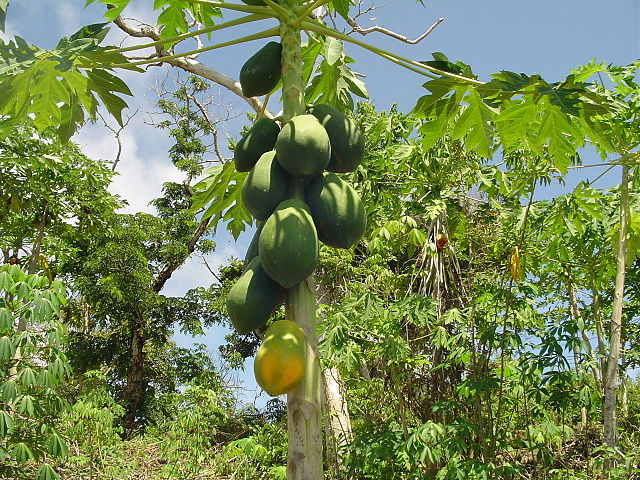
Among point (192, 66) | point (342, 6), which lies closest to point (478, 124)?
point (342, 6)

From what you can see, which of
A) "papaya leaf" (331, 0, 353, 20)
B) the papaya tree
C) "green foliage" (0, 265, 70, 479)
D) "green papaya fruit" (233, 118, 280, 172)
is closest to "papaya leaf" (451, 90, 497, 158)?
the papaya tree

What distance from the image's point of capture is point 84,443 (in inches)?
224

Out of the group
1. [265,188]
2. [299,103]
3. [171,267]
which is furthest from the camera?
[171,267]

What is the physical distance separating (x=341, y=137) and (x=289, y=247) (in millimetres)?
493

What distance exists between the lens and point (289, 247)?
4.75 feet

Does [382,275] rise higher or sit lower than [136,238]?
lower

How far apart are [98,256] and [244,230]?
10430 millimetres

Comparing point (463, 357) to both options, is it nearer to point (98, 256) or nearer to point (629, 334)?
point (629, 334)

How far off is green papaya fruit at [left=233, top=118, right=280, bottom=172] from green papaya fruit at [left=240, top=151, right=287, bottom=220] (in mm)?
161

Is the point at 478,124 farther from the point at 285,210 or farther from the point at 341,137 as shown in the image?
the point at 285,210

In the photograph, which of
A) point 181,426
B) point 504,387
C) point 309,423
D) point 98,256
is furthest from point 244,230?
point 98,256

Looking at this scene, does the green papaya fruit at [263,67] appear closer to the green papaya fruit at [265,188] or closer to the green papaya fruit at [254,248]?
the green papaya fruit at [265,188]

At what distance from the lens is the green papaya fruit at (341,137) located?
1.79 metres

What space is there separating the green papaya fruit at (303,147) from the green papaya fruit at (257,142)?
0.20 metres
